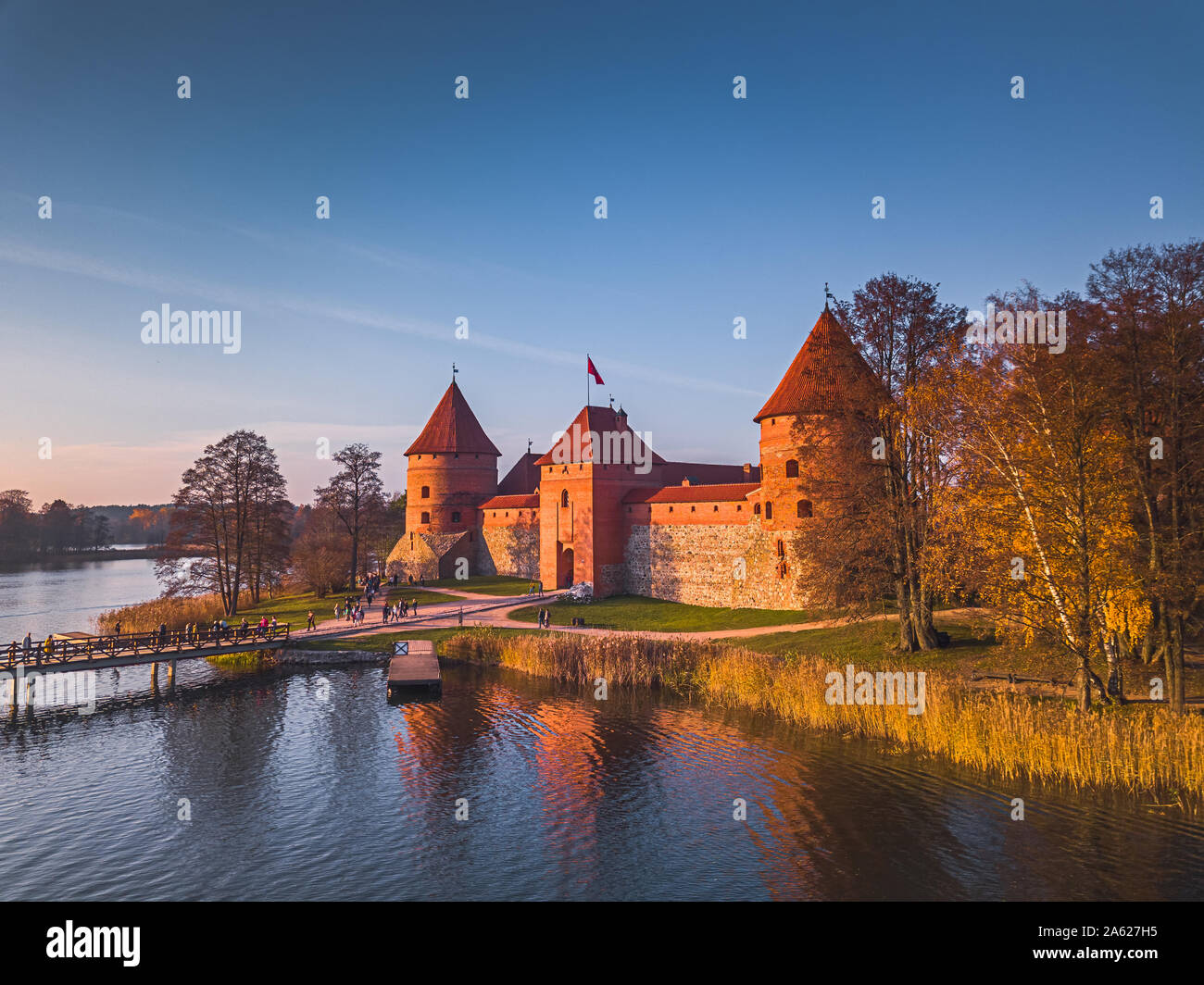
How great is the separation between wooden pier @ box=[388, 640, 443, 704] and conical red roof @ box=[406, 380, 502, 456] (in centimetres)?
2460

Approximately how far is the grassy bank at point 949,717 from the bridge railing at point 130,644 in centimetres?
1182

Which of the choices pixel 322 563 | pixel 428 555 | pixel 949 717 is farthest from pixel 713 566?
pixel 322 563

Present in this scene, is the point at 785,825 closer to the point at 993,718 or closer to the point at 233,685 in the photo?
the point at 993,718

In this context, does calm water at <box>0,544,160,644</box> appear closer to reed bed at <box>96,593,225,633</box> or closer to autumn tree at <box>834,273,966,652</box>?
reed bed at <box>96,593,225,633</box>

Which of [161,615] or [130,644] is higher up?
[130,644]

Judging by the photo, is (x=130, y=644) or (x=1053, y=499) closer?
(x=1053, y=499)

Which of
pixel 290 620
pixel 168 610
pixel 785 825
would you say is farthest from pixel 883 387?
pixel 168 610

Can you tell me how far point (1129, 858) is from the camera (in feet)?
36.5

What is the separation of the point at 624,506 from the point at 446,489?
14.8 m

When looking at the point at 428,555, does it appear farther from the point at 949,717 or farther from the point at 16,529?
the point at 16,529

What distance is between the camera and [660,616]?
1325 inches

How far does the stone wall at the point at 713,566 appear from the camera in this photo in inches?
1287

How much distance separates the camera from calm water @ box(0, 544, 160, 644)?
1499 inches
